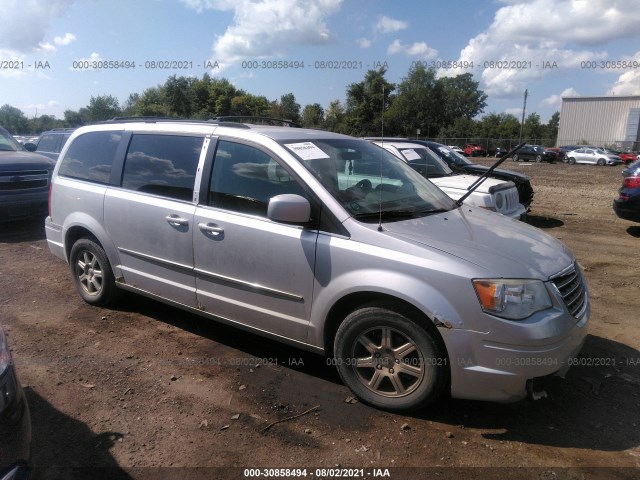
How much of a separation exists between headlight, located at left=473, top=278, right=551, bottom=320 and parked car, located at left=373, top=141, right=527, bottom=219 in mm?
4417

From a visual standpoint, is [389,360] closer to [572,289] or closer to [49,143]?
[572,289]

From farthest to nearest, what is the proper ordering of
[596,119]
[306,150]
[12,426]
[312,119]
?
[596,119], [312,119], [306,150], [12,426]

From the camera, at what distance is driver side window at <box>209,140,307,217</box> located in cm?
368

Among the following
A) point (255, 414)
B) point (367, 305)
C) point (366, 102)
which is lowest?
point (255, 414)

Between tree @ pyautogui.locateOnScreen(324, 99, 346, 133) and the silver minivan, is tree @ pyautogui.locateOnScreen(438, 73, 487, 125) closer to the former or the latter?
tree @ pyautogui.locateOnScreen(324, 99, 346, 133)

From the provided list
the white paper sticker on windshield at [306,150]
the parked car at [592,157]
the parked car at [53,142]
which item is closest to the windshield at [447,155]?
the white paper sticker on windshield at [306,150]

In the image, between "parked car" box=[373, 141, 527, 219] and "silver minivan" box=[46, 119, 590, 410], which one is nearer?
"silver minivan" box=[46, 119, 590, 410]

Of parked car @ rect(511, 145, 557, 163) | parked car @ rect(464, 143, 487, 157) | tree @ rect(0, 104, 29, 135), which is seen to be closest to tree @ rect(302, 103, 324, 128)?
parked car @ rect(511, 145, 557, 163)

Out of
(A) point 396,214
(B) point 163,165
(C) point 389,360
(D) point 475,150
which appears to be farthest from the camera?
(D) point 475,150

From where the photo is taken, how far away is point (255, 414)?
10.9 feet

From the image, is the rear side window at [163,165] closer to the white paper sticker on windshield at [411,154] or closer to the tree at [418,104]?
the white paper sticker on windshield at [411,154]

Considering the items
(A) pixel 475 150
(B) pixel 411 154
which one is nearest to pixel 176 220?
(B) pixel 411 154

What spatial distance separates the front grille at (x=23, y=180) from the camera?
8.52 meters

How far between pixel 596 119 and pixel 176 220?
6767cm
